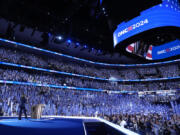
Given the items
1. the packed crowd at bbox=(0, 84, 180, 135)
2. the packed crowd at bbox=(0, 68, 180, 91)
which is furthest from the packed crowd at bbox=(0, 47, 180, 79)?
the packed crowd at bbox=(0, 84, 180, 135)

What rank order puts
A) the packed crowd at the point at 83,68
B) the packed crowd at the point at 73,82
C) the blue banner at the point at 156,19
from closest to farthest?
1. the blue banner at the point at 156,19
2. the packed crowd at the point at 73,82
3. the packed crowd at the point at 83,68

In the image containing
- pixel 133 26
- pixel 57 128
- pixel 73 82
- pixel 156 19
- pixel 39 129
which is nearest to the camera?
pixel 39 129

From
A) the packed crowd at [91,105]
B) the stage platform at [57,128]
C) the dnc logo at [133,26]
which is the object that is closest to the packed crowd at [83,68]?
the packed crowd at [91,105]

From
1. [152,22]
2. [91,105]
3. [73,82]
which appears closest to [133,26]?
[152,22]

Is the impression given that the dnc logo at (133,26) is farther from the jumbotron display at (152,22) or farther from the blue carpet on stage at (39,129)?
the blue carpet on stage at (39,129)

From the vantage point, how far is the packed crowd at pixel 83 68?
58.6 ft

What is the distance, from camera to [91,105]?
20.1 metres

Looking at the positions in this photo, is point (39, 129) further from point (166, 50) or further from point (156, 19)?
point (166, 50)

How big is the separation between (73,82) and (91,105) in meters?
5.37

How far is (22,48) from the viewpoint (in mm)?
19047

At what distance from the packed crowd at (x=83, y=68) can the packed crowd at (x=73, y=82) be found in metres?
1.43

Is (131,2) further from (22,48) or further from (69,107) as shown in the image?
(22,48)

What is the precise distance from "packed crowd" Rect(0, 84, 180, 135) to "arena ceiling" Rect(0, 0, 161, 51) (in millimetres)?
6479

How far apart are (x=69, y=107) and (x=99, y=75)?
1171cm
